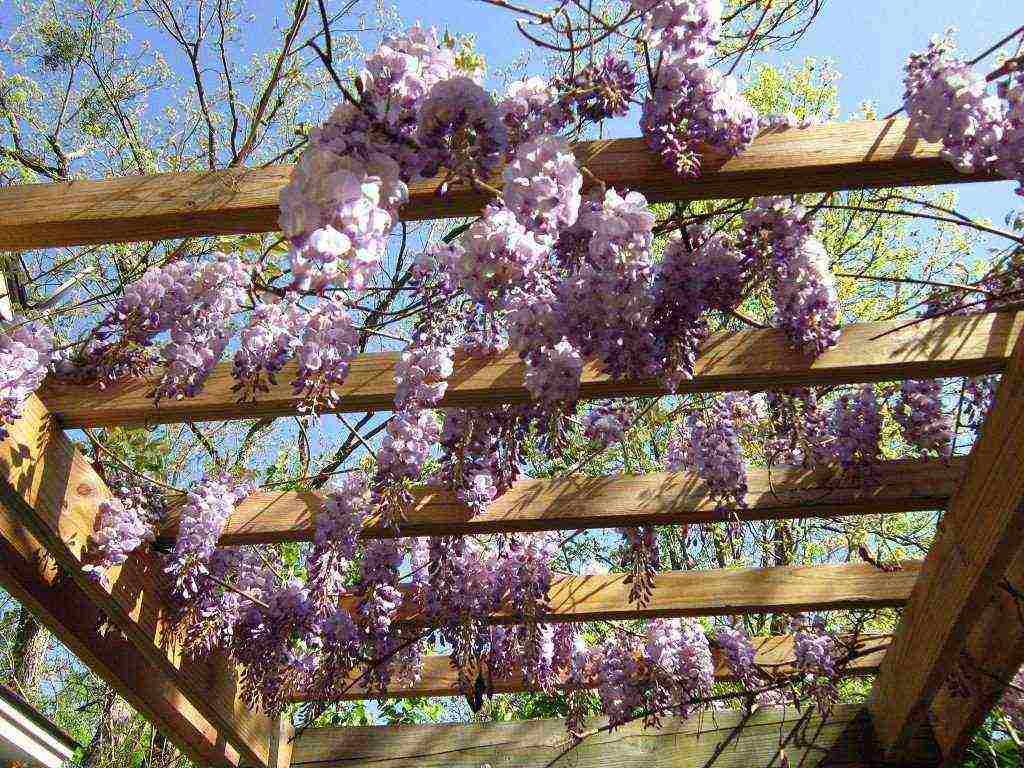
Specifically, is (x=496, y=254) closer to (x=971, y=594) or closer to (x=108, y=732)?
(x=971, y=594)

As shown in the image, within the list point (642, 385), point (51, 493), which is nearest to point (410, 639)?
point (51, 493)

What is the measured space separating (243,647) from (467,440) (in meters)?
1.30

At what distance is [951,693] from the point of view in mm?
2838

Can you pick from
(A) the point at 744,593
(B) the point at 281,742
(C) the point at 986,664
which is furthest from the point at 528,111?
(B) the point at 281,742

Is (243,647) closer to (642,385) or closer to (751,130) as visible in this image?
(642,385)

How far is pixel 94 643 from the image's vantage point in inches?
111

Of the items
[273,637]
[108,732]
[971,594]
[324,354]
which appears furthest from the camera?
[108,732]

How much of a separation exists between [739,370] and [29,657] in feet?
21.3

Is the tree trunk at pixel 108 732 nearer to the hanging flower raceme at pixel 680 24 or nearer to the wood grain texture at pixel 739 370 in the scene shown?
the wood grain texture at pixel 739 370

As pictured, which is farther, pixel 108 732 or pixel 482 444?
pixel 108 732

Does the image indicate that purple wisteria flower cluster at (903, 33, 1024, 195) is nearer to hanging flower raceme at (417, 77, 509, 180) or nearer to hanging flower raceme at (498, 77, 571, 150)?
hanging flower raceme at (498, 77, 571, 150)

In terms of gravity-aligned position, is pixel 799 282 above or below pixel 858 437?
above

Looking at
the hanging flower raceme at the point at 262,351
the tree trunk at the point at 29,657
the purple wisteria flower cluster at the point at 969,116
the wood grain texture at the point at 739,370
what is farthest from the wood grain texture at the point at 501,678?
the tree trunk at the point at 29,657

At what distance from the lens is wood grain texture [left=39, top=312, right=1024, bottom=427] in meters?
2.01
